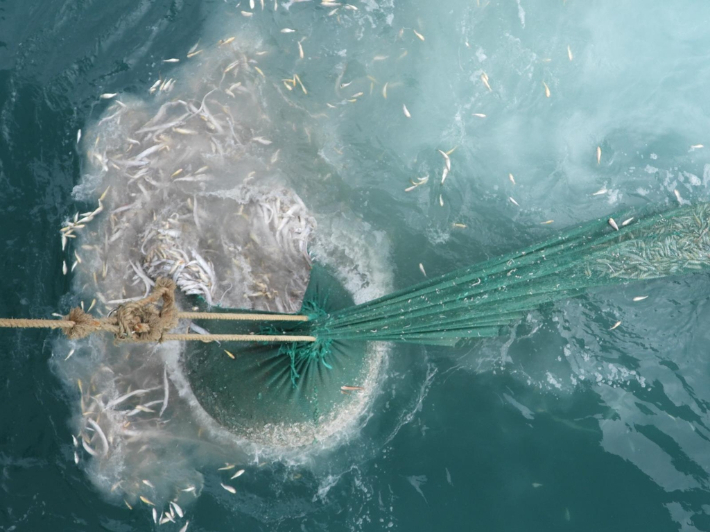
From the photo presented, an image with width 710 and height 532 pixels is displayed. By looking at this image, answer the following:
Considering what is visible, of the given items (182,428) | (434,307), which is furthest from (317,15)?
(182,428)

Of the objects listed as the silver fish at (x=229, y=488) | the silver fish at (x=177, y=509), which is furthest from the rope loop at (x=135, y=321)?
the silver fish at (x=177, y=509)

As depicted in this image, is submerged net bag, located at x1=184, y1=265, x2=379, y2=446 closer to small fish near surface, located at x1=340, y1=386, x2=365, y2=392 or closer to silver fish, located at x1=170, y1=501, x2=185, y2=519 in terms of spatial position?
small fish near surface, located at x1=340, y1=386, x2=365, y2=392

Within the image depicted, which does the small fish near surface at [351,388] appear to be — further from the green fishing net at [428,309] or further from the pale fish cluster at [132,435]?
the pale fish cluster at [132,435]

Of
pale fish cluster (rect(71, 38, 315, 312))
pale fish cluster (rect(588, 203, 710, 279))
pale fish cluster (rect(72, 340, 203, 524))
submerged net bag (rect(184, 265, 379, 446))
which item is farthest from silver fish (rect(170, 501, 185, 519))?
pale fish cluster (rect(588, 203, 710, 279))

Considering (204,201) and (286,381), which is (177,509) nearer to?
(286,381)

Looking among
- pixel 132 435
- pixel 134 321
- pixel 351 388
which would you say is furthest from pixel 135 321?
pixel 132 435
